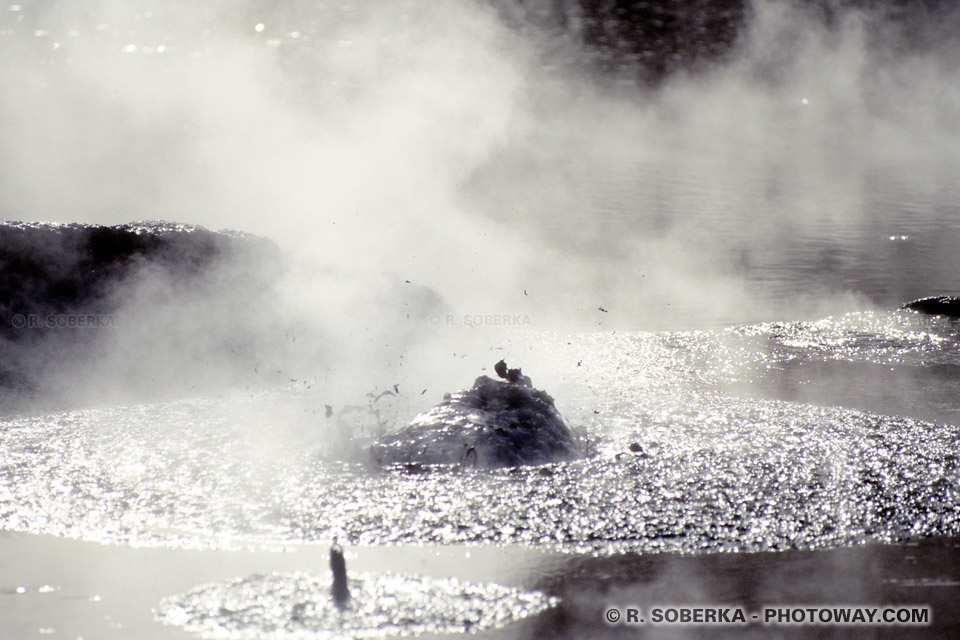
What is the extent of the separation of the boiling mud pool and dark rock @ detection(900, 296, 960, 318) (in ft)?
8.59

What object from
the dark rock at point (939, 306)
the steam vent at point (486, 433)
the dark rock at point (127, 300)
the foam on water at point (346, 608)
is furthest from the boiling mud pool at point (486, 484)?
the dark rock at point (939, 306)

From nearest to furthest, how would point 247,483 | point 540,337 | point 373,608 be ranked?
point 373,608, point 247,483, point 540,337

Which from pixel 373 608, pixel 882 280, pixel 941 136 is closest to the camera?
pixel 373 608

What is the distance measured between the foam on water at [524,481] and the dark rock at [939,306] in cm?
354

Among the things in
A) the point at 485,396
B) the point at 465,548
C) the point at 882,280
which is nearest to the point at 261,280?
the point at 485,396

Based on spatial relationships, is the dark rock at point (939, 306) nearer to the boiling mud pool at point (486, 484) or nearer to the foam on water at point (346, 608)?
the boiling mud pool at point (486, 484)

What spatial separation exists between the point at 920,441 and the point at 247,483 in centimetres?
332

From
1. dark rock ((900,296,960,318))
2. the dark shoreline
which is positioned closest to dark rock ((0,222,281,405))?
the dark shoreline

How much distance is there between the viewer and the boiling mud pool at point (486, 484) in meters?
3.46

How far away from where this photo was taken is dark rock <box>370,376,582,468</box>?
15.8 ft

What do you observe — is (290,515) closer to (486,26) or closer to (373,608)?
(373,608)

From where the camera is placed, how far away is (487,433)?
4941mm

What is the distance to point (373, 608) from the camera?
3.27 meters

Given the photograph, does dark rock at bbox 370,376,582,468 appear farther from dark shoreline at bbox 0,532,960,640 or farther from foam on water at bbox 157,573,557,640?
foam on water at bbox 157,573,557,640
